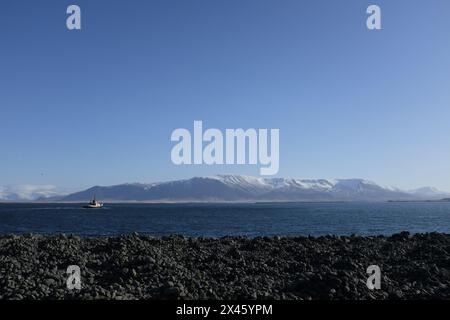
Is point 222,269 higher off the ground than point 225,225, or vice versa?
point 222,269

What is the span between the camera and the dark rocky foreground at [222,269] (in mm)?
13555

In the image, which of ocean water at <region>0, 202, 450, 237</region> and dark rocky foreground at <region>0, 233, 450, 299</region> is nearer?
dark rocky foreground at <region>0, 233, 450, 299</region>

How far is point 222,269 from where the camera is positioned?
16.8 m

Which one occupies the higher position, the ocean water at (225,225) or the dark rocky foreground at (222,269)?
the dark rocky foreground at (222,269)

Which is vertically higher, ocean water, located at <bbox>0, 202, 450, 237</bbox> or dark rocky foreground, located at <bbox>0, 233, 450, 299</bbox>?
dark rocky foreground, located at <bbox>0, 233, 450, 299</bbox>

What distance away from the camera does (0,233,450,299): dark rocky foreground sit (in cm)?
1355

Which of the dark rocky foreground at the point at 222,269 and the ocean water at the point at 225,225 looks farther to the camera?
the ocean water at the point at 225,225

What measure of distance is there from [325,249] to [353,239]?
5308mm

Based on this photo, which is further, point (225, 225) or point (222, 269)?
point (225, 225)
